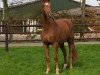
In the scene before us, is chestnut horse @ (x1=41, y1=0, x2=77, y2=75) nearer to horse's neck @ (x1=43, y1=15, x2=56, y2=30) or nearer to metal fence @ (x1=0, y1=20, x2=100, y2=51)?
horse's neck @ (x1=43, y1=15, x2=56, y2=30)

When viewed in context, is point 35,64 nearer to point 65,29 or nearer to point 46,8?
point 65,29

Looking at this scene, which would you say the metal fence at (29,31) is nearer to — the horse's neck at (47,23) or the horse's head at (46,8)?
the horse's neck at (47,23)

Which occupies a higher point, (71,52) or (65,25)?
(65,25)

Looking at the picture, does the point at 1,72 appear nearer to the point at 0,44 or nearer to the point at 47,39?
the point at 47,39

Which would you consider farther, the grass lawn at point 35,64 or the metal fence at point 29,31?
the metal fence at point 29,31

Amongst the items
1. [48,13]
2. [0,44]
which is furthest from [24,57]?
[0,44]

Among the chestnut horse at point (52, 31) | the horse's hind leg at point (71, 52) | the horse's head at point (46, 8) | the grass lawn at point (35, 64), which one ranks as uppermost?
the horse's head at point (46, 8)

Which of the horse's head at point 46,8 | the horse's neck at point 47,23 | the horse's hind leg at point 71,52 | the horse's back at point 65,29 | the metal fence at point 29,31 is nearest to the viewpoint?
the horse's head at point 46,8

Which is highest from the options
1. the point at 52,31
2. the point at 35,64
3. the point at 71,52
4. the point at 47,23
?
the point at 47,23

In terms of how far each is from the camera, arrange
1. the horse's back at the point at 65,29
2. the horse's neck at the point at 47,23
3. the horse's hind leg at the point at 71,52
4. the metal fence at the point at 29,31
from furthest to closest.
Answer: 1. the metal fence at the point at 29,31
2. the horse's hind leg at the point at 71,52
3. the horse's back at the point at 65,29
4. the horse's neck at the point at 47,23

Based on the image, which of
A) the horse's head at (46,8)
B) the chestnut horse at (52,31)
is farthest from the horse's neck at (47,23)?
the horse's head at (46,8)

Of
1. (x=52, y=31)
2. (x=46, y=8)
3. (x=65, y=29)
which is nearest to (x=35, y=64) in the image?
(x=65, y=29)

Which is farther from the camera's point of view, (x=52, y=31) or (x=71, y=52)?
(x=71, y=52)

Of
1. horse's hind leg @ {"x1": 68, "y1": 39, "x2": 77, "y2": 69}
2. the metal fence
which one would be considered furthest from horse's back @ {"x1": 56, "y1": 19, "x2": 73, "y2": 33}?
the metal fence
